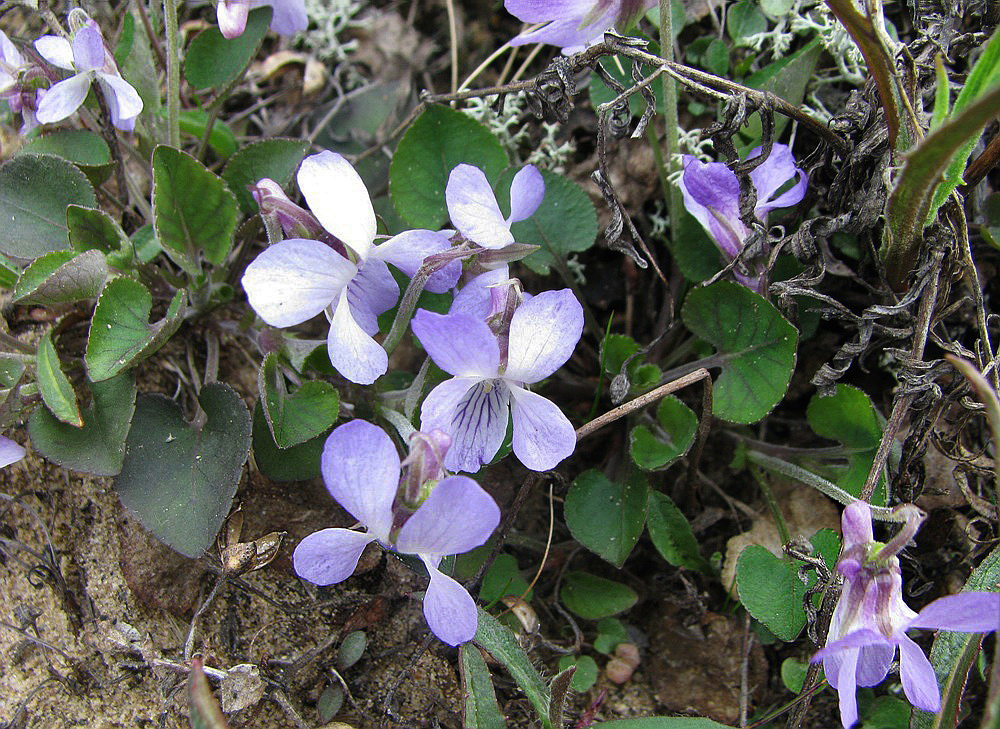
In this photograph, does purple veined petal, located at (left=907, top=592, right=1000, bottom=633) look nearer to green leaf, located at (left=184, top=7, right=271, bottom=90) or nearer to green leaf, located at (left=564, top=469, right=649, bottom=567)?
green leaf, located at (left=564, top=469, right=649, bottom=567)

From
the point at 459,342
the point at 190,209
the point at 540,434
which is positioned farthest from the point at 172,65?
the point at 540,434

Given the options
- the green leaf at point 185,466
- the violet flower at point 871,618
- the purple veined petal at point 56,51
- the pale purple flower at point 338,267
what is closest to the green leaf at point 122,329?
the green leaf at point 185,466

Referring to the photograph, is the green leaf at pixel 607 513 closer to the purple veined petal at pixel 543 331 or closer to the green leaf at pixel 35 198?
the purple veined petal at pixel 543 331

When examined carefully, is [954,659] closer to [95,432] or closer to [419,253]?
[419,253]

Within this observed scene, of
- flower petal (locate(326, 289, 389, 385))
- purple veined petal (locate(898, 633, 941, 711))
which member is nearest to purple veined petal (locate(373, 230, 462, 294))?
flower petal (locate(326, 289, 389, 385))

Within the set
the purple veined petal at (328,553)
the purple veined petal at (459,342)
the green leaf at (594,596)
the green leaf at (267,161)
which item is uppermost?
the purple veined petal at (459,342)

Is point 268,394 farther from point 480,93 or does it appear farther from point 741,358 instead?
point 741,358

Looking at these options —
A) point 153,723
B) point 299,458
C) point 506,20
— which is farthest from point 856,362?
point 153,723
